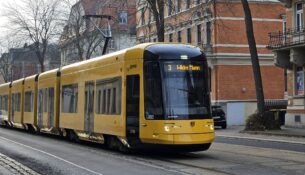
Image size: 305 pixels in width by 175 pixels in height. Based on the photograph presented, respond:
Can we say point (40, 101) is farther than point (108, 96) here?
Yes

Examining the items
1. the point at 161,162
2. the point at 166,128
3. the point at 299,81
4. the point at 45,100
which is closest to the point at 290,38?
the point at 299,81

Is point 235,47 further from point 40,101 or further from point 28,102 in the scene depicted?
point 40,101

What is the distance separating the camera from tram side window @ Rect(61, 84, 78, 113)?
880 inches

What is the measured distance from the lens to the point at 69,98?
2323 centimetres

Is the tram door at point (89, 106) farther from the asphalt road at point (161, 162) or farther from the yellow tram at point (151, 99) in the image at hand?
the asphalt road at point (161, 162)

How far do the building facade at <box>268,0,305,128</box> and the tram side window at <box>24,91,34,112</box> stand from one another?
53.2 feet

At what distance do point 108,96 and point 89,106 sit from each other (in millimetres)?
2101

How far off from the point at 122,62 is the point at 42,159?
379 cm

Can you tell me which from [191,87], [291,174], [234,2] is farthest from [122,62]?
[234,2]

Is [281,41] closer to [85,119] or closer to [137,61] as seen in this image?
[85,119]

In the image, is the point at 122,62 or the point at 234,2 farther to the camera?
the point at 234,2

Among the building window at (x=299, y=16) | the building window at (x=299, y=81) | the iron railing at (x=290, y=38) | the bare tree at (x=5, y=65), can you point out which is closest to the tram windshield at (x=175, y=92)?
the iron railing at (x=290, y=38)

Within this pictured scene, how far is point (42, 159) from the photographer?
1644 centimetres

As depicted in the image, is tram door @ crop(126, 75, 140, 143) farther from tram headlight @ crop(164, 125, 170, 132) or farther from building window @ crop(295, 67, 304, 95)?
building window @ crop(295, 67, 304, 95)
